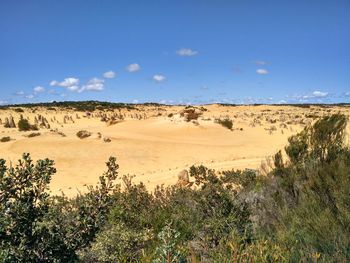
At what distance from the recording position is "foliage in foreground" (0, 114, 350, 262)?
12.6 feet

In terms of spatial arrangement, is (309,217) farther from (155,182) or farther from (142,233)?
(155,182)

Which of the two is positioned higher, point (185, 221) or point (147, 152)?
point (185, 221)

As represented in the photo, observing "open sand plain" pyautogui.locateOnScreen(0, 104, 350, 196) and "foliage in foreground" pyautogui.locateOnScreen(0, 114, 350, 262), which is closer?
"foliage in foreground" pyautogui.locateOnScreen(0, 114, 350, 262)

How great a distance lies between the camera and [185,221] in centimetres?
668

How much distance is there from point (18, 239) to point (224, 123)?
30.0 meters

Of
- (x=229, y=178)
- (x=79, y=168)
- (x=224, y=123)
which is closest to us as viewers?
(x=229, y=178)

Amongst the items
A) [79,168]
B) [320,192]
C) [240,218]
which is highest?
[320,192]

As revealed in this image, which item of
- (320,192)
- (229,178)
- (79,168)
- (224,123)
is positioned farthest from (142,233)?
(224,123)

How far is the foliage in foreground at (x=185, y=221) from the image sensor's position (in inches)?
151

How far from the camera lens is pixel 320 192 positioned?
6.05m

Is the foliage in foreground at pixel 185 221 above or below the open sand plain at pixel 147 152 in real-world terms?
above

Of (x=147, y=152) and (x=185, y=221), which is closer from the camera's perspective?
(x=185, y=221)

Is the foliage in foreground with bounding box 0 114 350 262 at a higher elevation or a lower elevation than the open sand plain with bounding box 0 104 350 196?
higher

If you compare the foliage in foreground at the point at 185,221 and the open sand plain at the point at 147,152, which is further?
the open sand plain at the point at 147,152
